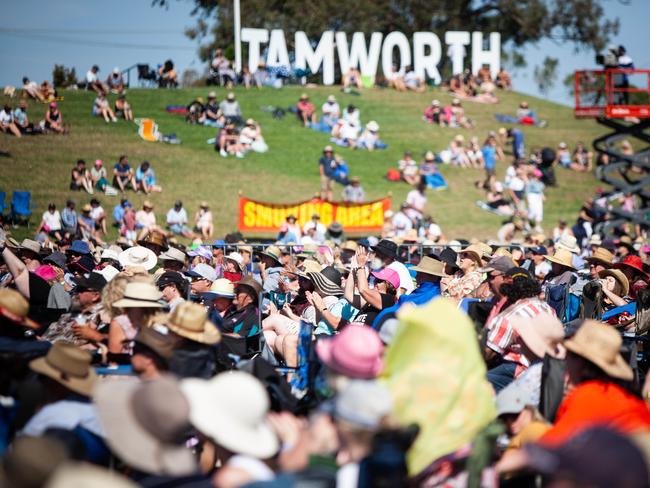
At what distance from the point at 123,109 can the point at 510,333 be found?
27633 mm

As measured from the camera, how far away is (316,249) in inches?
647

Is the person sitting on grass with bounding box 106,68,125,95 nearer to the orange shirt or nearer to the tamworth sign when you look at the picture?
the tamworth sign

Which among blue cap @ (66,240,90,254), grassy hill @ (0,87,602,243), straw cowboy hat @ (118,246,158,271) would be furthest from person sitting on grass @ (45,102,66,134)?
straw cowboy hat @ (118,246,158,271)

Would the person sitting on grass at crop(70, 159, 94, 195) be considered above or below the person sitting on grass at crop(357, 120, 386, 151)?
below

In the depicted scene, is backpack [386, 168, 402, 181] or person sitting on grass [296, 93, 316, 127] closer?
backpack [386, 168, 402, 181]

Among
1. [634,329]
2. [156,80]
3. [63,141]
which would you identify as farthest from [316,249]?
[156,80]

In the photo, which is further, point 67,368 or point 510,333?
point 510,333

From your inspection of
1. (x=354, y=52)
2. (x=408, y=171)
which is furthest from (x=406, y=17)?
(x=408, y=171)

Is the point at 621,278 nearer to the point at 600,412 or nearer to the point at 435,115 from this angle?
the point at 600,412

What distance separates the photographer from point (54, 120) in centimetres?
2981

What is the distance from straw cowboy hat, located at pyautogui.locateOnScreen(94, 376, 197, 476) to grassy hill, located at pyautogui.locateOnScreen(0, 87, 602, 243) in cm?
1972

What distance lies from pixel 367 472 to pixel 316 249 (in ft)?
41.4

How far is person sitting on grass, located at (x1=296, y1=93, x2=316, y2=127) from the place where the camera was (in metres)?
35.4

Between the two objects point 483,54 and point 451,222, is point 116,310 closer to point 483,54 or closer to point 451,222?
point 451,222
